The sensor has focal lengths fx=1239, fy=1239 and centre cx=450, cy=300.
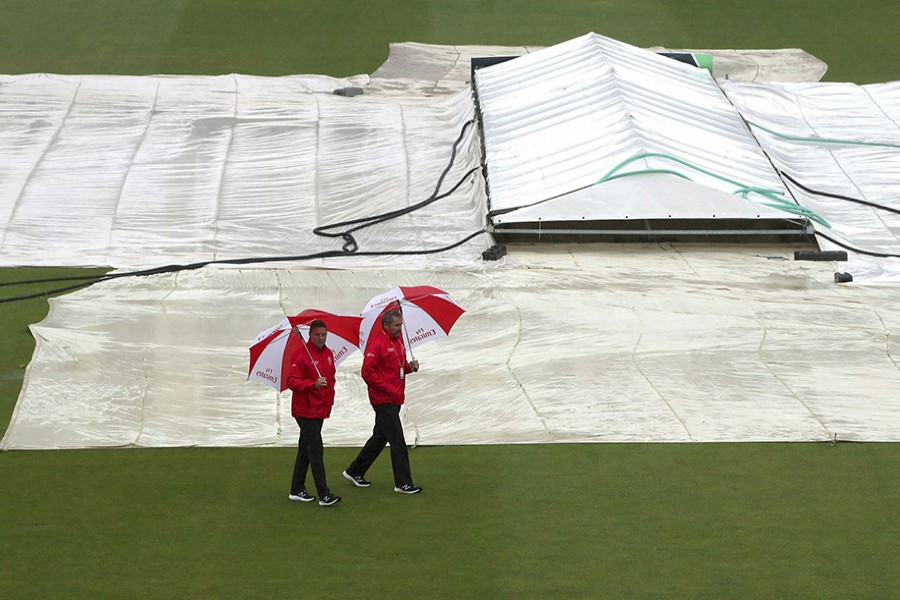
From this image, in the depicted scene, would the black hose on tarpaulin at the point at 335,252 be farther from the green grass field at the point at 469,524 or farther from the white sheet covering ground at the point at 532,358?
the green grass field at the point at 469,524

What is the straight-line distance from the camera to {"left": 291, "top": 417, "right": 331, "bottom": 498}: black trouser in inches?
328

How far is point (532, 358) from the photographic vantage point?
11.6m

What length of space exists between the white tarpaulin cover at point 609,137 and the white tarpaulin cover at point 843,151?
69 centimetres

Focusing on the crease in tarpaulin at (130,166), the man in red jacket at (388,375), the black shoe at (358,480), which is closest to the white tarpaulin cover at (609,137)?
the crease in tarpaulin at (130,166)

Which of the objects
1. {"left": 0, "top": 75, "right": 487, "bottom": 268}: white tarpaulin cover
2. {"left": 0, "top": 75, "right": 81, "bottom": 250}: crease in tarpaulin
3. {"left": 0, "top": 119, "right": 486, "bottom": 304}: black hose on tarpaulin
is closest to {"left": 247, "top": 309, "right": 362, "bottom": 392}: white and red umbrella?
{"left": 0, "top": 119, "right": 486, "bottom": 304}: black hose on tarpaulin

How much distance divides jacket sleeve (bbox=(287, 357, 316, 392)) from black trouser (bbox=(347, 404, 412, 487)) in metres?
0.56

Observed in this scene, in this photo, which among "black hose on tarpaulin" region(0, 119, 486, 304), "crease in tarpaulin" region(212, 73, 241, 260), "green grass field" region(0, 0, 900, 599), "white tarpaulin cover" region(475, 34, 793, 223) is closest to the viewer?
"green grass field" region(0, 0, 900, 599)

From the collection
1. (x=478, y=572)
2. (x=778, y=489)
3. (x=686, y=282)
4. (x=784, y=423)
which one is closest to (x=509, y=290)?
(x=686, y=282)

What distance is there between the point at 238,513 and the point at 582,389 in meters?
3.65

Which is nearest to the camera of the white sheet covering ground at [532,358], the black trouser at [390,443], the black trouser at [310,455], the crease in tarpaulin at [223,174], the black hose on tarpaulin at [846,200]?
the black trouser at [310,455]

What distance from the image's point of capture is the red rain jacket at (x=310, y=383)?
26.9 feet

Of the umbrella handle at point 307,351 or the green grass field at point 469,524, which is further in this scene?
the umbrella handle at point 307,351

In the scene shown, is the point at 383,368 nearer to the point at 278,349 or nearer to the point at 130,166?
the point at 278,349

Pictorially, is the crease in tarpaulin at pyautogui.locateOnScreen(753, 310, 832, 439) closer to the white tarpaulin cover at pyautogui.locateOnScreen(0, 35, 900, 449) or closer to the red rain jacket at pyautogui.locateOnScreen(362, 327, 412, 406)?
the white tarpaulin cover at pyautogui.locateOnScreen(0, 35, 900, 449)
